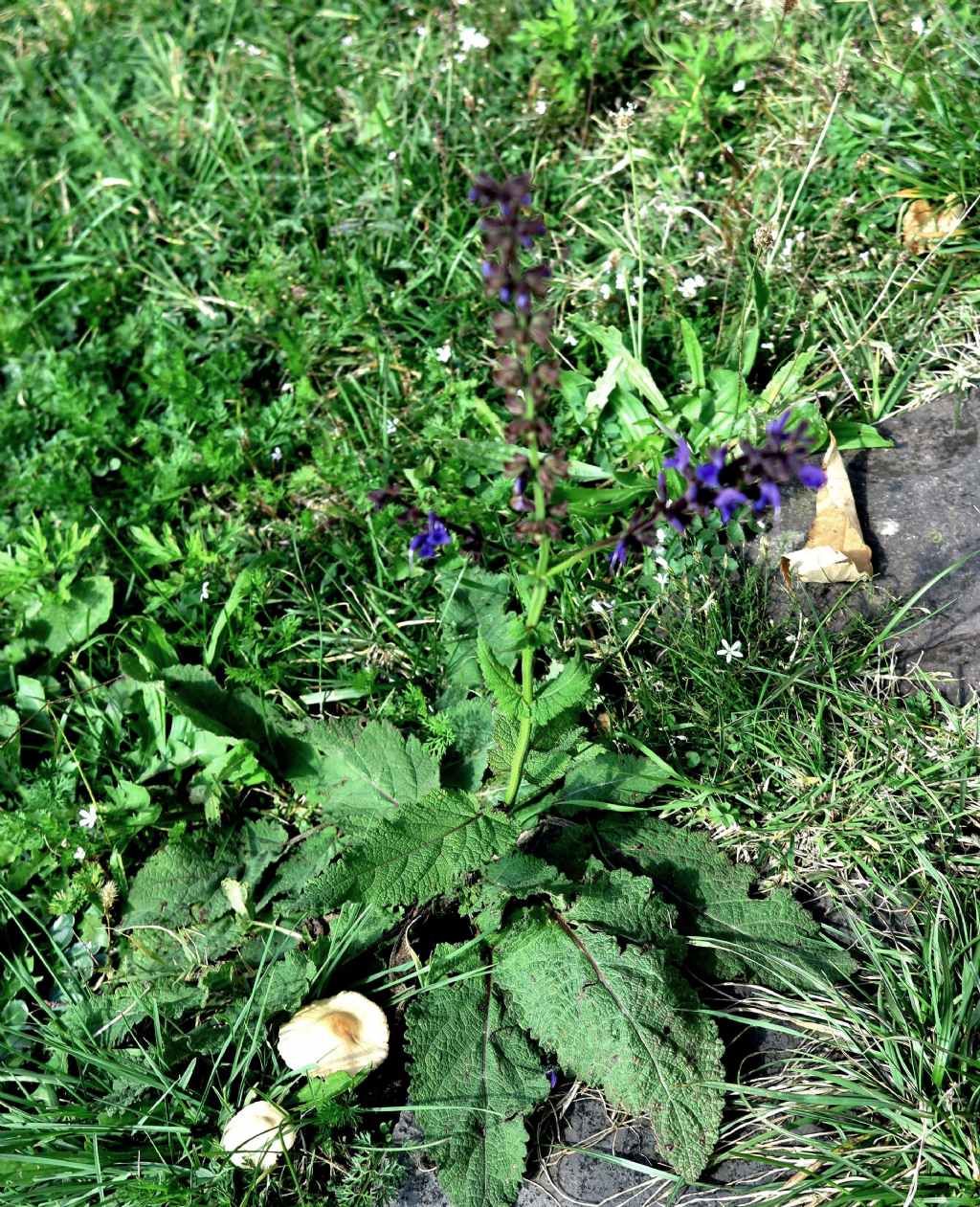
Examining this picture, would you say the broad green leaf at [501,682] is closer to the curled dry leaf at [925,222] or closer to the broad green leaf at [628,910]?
the broad green leaf at [628,910]

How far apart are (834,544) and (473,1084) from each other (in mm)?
1665

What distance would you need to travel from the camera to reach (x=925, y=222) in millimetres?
3363

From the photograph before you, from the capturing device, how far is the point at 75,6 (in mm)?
4836

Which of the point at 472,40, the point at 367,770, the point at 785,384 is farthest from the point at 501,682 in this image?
the point at 472,40

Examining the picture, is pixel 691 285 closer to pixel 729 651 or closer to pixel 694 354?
pixel 694 354

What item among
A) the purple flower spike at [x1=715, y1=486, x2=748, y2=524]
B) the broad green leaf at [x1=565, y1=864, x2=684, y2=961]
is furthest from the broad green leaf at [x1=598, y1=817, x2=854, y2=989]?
the purple flower spike at [x1=715, y1=486, x2=748, y2=524]

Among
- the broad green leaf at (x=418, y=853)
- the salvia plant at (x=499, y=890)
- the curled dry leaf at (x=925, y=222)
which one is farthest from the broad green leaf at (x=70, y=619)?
the curled dry leaf at (x=925, y=222)

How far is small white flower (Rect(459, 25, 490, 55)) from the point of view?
13.1 ft

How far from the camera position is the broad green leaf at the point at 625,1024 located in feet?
7.08

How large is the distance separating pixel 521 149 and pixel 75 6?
8.14 ft

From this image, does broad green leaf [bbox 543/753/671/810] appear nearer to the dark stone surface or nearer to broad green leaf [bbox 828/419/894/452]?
the dark stone surface

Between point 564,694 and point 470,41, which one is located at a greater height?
point 470,41

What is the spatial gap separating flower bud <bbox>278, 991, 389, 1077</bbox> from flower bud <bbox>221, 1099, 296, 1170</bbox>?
109mm

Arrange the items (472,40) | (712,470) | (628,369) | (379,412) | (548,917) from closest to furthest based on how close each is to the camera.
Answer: (712,470) < (548,917) < (628,369) < (379,412) < (472,40)
